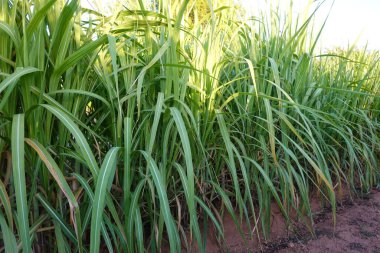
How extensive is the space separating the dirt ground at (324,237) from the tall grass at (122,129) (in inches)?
5.4

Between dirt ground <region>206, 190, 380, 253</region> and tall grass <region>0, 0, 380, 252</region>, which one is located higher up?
tall grass <region>0, 0, 380, 252</region>

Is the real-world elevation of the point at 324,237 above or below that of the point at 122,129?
below

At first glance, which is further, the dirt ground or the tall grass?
the dirt ground

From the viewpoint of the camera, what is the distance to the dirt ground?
139cm

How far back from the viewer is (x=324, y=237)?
150 cm

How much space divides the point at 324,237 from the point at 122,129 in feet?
3.68

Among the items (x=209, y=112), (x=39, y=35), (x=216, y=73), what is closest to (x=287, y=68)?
(x=216, y=73)

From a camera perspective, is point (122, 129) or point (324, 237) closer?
point (122, 129)

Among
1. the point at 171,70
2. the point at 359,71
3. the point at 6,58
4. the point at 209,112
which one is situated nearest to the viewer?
the point at 6,58

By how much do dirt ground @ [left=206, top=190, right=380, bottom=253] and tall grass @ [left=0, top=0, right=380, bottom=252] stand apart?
136 mm

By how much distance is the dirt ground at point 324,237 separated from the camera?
4.57 feet

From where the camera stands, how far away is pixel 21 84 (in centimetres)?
87

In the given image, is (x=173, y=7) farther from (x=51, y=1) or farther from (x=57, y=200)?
(x=57, y=200)

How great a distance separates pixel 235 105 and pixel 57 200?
0.88m
